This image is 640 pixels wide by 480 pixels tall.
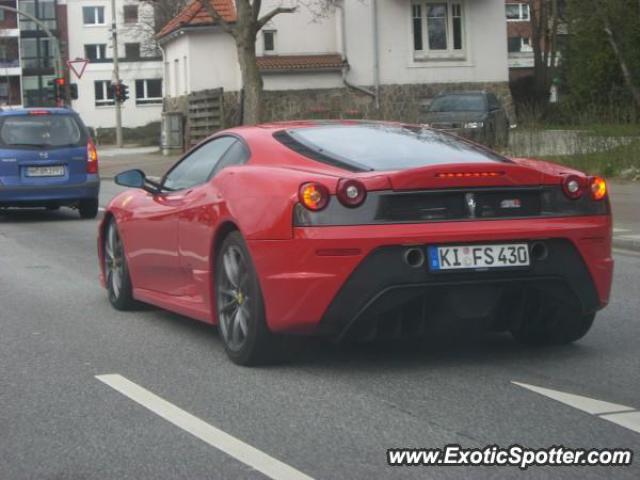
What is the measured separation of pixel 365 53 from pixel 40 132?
28550 millimetres

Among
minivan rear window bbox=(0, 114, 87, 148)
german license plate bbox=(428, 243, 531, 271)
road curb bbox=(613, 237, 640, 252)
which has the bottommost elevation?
road curb bbox=(613, 237, 640, 252)

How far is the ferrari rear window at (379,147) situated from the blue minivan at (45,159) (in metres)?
12.3

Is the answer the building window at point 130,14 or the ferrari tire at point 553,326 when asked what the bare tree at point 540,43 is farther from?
the ferrari tire at point 553,326

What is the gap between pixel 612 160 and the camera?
75.5ft

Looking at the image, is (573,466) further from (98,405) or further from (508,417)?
(98,405)

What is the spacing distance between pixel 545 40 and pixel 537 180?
194 feet

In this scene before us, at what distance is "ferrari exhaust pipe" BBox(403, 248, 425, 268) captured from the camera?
22.9 ft

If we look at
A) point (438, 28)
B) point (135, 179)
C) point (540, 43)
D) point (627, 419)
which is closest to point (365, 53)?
point (438, 28)

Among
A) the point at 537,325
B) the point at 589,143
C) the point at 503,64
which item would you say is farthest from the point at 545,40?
the point at 537,325

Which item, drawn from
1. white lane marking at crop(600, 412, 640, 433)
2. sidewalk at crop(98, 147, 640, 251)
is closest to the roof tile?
sidewalk at crop(98, 147, 640, 251)

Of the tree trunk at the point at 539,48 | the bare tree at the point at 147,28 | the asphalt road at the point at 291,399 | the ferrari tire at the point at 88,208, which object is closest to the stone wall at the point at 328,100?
the tree trunk at the point at 539,48

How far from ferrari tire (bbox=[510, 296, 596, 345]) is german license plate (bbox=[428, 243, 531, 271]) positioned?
39 centimetres

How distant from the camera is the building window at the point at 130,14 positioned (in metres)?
100

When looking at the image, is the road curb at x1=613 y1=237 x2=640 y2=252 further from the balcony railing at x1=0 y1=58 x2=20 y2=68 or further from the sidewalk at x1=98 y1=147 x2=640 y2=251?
the balcony railing at x1=0 y1=58 x2=20 y2=68
